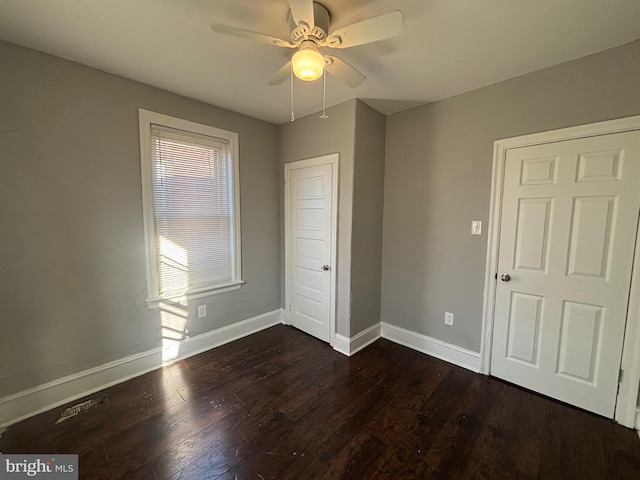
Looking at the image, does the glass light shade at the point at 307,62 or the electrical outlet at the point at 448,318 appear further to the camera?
the electrical outlet at the point at 448,318

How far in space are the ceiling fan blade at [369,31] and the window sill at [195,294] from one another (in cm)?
237

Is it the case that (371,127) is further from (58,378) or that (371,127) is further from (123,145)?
(58,378)

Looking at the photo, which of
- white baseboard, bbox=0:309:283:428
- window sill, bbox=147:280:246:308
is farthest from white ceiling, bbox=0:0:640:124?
white baseboard, bbox=0:309:283:428

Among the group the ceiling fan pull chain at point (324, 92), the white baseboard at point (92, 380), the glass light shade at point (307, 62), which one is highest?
the ceiling fan pull chain at point (324, 92)

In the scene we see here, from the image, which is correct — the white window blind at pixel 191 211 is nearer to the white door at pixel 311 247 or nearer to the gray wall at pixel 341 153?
the white door at pixel 311 247

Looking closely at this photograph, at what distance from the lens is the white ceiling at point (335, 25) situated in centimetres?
137

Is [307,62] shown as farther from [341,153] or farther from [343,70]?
[341,153]

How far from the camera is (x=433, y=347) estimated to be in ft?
8.50

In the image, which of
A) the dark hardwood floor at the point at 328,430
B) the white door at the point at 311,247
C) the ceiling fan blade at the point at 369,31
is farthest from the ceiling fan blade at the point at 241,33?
the dark hardwood floor at the point at 328,430

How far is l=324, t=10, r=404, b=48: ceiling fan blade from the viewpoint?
1.15m

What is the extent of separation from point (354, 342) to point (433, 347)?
0.79m

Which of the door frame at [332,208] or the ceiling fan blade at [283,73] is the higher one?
the ceiling fan blade at [283,73]

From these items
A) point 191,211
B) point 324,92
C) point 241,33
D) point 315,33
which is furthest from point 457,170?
Answer: point 191,211

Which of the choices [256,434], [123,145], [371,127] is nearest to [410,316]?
[256,434]
